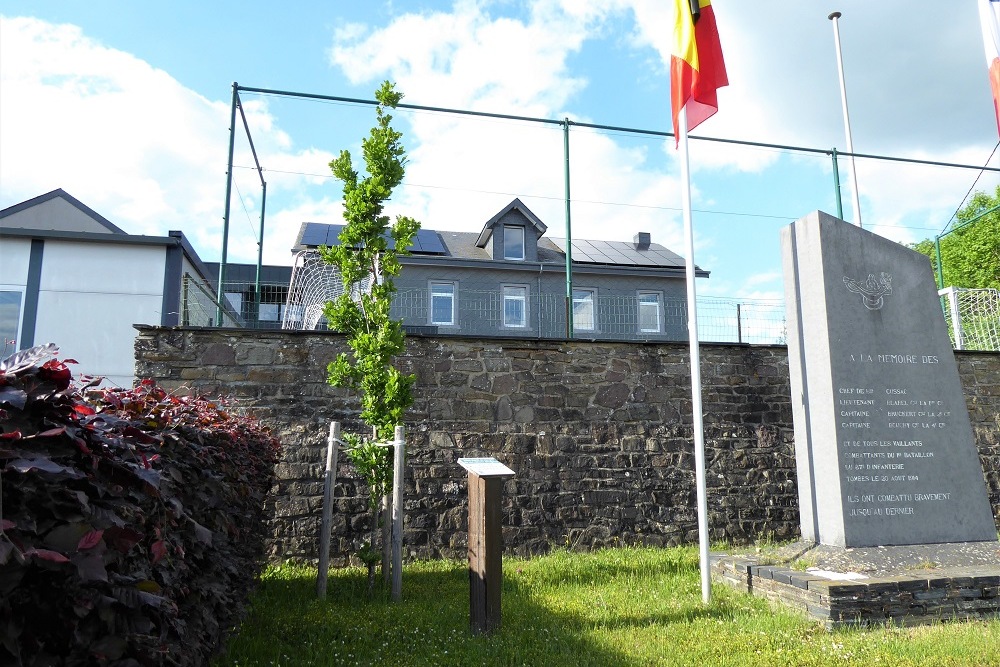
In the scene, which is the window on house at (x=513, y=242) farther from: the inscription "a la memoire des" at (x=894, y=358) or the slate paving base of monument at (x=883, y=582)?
the slate paving base of monument at (x=883, y=582)

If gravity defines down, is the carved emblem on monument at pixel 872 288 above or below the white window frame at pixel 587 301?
below

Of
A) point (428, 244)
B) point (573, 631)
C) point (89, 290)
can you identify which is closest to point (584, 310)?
point (428, 244)

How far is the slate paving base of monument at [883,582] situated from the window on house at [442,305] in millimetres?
15461

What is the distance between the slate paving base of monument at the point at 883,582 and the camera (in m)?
4.95

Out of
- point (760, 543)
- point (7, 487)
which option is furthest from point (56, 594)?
point (760, 543)

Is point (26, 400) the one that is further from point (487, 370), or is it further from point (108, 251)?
point (108, 251)

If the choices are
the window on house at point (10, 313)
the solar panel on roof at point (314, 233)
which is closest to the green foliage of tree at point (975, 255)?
the solar panel on roof at point (314, 233)

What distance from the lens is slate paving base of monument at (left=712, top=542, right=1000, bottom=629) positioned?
4953 mm

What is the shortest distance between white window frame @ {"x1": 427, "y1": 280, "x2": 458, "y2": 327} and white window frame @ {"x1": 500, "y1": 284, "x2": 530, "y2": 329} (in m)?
1.38

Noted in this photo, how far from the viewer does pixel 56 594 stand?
60.3 inches

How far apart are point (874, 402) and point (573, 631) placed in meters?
3.21

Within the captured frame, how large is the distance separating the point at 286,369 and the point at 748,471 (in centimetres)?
543

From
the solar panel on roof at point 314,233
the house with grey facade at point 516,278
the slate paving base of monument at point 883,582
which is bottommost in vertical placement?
the slate paving base of monument at point 883,582

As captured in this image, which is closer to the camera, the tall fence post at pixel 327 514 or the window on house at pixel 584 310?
the tall fence post at pixel 327 514
